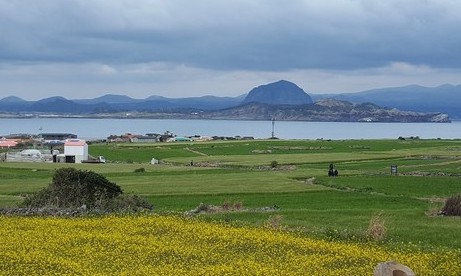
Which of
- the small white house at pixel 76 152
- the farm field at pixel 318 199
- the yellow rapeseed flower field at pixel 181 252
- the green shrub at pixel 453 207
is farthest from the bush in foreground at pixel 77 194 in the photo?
the small white house at pixel 76 152

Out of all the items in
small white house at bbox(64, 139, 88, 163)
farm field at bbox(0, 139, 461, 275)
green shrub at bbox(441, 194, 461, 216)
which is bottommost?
small white house at bbox(64, 139, 88, 163)

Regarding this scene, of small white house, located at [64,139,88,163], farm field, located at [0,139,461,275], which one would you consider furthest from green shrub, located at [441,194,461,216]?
small white house, located at [64,139,88,163]

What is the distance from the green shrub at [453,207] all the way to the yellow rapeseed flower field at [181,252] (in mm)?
11529

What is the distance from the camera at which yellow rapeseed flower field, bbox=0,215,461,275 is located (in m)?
20.2

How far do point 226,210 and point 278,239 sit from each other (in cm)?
1238

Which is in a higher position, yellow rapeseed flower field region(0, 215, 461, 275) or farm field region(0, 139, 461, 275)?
yellow rapeseed flower field region(0, 215, 461, 275)

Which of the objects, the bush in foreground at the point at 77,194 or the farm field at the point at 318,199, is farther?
the bush in foreground at the point at 77,194

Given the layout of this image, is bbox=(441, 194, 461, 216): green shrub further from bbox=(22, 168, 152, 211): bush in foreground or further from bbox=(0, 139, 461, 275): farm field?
bbox=(22, 168, 152, 211): bush in foreground

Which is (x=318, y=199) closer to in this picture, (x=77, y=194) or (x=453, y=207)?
(x=453, y=207)

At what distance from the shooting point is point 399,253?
76.2 ft

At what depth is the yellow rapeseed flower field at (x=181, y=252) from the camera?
20188 millimetres

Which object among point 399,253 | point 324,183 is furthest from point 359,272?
point 324,183

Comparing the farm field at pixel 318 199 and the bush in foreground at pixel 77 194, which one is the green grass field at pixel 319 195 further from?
the bush in foreground at pixel 77 194

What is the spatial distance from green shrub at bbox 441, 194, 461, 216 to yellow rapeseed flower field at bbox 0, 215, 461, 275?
11529mm
